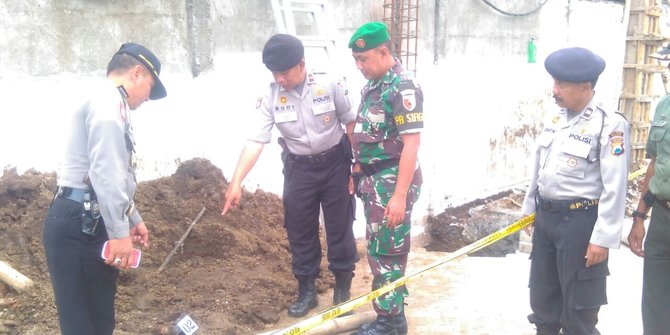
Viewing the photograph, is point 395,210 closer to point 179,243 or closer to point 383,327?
point 383,327

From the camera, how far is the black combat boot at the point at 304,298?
12.8 ft

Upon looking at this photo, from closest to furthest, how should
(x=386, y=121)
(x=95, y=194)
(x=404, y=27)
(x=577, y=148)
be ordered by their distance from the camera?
(x=95, y=194)
(x=577, y=148)
(x=386, y=121)
(x=404, y=27)

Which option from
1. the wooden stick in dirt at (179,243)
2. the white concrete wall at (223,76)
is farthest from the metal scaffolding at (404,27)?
the wooden stick in dirt at (179,243)

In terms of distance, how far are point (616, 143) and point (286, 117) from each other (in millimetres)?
1931

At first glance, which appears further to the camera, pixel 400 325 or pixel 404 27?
pixel 404 27

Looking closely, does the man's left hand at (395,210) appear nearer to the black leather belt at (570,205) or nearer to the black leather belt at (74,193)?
the black leather belt at (570,205)

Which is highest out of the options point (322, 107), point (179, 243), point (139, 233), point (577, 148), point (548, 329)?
point (322, 107)

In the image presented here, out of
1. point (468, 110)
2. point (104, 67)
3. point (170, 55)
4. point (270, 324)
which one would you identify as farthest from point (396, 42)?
point (270, 324)

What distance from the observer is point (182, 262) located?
4355 millimetres

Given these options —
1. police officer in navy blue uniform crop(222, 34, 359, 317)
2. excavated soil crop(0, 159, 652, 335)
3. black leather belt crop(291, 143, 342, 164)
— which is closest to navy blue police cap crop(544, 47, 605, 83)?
police officer in navy blue uniform crop(222, 34, 359, 317)

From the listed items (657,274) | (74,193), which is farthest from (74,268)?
(657,274)

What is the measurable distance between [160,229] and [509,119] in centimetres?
558

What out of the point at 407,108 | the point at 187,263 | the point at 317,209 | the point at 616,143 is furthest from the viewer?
the point at 187,263

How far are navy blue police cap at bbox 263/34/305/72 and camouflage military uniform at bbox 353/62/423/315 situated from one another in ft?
1.62
